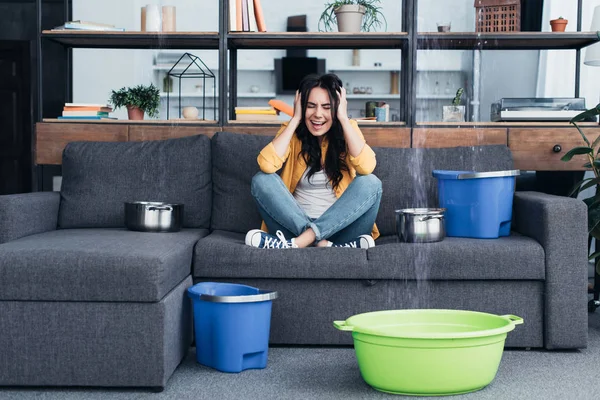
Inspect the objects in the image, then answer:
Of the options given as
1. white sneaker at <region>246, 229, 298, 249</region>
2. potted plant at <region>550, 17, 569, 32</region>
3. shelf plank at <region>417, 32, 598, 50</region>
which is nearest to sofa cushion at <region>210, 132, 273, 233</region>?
white sneaker at <region>246, 229, 298, 249</region>

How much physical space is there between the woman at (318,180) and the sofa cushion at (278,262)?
0.28ft

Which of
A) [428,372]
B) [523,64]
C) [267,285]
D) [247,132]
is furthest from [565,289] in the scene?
[523,64]

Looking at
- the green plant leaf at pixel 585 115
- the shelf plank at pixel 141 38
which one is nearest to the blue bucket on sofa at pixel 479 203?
the green plant leaf at pixel 585 115

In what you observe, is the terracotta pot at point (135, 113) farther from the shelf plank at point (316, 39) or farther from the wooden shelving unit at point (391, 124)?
the shelf plank at point (316, 39)

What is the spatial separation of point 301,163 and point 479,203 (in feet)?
2.42

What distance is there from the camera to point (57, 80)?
7.07m

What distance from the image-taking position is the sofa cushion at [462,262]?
9.14ft

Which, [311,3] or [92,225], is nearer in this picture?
[92,225]

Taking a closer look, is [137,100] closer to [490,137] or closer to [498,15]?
[490,137]

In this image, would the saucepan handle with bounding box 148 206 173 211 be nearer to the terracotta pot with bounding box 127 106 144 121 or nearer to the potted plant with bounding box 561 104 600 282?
the terracotta pot with bounding box 127 106 144 121

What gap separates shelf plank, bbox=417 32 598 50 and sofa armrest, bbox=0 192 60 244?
1.90 meters

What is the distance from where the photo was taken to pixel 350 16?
155 inches

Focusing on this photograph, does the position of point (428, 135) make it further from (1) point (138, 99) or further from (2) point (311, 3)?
(2) point (311, 3)

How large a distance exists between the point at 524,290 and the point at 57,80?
538 cm
